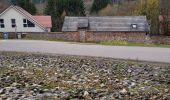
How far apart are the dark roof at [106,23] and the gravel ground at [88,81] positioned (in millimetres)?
29054

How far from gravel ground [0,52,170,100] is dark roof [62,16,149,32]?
2905 centimetres

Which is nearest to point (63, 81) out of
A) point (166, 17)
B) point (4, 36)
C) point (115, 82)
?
point (115, 82)

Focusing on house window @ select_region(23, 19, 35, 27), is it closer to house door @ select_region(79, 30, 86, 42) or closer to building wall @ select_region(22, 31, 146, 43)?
building wall @ select_region(22, 31, 146, 43)

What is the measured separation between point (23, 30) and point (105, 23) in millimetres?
15257

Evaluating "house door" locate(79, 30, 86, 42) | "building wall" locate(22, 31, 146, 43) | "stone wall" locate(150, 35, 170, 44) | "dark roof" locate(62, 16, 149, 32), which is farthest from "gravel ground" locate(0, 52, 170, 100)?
"dark roof" locate(62, 16, 149, 32)

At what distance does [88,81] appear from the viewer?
43.5 feet

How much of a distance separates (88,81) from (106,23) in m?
36.8

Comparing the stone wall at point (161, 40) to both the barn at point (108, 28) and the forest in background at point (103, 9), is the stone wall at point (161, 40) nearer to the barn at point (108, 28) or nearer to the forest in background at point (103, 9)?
the barn at point (108, 28)

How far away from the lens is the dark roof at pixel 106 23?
159ft

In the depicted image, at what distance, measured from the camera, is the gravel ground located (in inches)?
420

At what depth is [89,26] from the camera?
48.8m

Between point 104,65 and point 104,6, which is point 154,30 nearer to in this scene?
point 104,6

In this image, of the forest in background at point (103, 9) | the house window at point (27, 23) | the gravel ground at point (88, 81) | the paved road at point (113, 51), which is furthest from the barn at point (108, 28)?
the gravel ground at point (88, 81)

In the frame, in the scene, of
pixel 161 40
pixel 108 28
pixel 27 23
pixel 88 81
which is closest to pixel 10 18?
pixel 27 23
